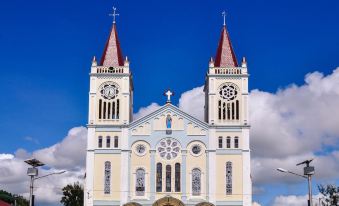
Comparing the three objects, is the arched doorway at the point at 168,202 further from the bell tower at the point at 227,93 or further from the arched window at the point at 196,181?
the bell tower at the point at 227,93

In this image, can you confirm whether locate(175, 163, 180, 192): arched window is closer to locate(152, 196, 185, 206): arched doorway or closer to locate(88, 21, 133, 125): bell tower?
locate(152, 196, 185, 206): arched doorway

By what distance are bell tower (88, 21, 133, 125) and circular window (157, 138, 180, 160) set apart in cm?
466

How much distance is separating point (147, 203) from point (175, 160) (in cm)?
570

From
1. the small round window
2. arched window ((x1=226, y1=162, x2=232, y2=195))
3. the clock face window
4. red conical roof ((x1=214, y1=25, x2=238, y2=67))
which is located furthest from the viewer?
red conical roof ((x1=214, y1=25, x2=238, y2=67))

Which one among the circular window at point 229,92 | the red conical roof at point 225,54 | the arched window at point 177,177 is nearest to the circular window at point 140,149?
the arched window at point 177,177

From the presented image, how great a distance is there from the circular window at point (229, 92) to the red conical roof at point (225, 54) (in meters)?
2.68

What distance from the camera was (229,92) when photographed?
74.7 metres

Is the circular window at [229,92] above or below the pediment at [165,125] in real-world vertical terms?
above

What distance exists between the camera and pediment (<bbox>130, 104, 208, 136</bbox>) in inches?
2906

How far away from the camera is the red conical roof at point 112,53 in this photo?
76.0m

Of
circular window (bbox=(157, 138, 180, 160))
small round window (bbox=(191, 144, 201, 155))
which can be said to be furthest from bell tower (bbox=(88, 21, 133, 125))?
small round window (bbox=(191, 144, 201, 155))

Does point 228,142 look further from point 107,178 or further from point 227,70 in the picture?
point 107,178

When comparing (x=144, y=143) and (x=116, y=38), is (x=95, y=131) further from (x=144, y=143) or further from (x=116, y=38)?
(x=116, y=38)

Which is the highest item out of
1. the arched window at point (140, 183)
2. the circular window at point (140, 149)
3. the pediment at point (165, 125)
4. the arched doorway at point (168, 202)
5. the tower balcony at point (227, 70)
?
the tower balcony at point (227, 70)
